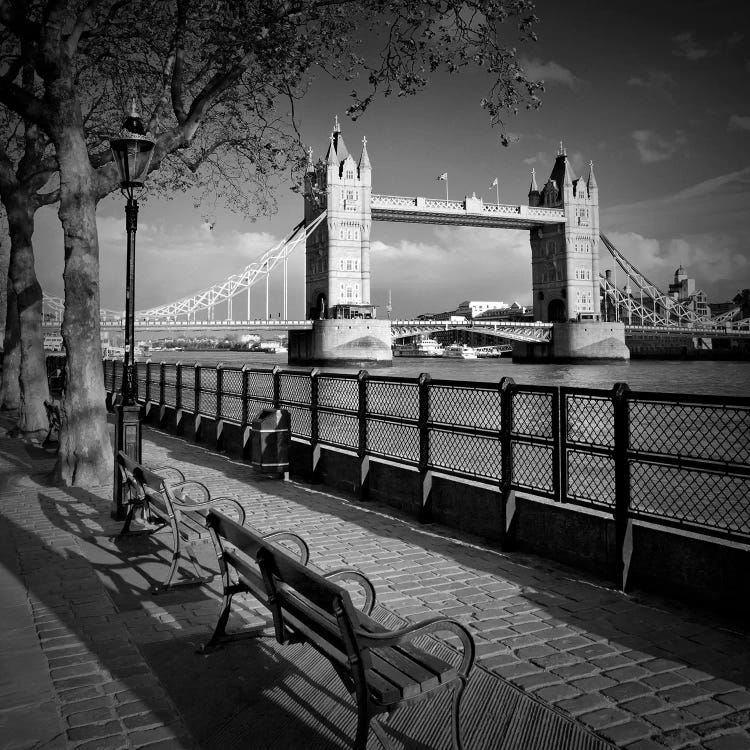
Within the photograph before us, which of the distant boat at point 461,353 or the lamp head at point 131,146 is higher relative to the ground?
the lamp head at point 131,146

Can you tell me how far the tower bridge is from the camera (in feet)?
227

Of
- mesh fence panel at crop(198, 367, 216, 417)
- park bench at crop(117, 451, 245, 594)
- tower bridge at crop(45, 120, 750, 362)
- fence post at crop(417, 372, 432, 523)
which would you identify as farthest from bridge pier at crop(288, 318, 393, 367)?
park bench at crop(117, 451, 245, 594)

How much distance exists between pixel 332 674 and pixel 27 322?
38.3ft

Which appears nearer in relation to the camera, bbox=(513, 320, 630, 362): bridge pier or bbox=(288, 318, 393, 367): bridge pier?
bbox=(288, 318, 393, 367): bridge pier

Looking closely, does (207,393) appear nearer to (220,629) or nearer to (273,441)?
(273,441)

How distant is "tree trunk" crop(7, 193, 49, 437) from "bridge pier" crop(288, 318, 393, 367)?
5282 centimetres

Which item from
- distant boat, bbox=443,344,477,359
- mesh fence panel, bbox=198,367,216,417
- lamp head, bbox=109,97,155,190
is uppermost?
lamp head, bbox=109,97,155,190

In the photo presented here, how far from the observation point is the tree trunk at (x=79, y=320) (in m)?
8.10

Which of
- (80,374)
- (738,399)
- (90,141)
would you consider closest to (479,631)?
Result: (738,399)

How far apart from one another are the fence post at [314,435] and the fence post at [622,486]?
4.52 meters

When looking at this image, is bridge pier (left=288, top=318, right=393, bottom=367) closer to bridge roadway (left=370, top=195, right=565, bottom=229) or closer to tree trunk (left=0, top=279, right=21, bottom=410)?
bridge roadway (left=370, top=195, right=565, bottom=229)

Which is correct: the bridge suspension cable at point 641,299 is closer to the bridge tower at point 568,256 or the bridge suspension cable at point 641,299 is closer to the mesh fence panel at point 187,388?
the bridge tower at point 568,256

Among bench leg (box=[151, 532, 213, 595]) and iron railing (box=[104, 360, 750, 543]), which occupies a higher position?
iron railing (box=[104, 360, 750, 543])

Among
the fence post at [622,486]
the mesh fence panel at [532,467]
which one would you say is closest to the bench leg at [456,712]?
the fence post at [622,486]
